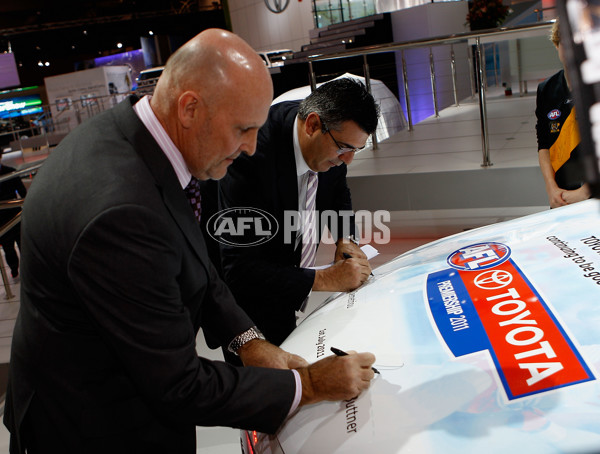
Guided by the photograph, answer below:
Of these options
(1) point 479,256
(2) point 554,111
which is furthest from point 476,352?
(2) point 554,111

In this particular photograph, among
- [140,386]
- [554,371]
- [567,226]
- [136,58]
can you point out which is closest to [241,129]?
[140,386]

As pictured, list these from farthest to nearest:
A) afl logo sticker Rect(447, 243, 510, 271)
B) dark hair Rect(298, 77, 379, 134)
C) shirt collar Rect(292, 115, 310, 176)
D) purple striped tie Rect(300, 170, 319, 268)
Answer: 1. purple striped tie Rect(300, 170, 319, 268)
2. shirt collar Rect(292, 115, 310, 176)
3. dark hair Rect(298, 77, 379, 134)
4. afl logo sticker Rect(447, 243, 510, 271)

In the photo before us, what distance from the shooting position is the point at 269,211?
1891 mm

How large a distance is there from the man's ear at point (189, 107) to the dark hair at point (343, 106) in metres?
0.85

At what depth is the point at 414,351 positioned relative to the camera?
4.11 ft

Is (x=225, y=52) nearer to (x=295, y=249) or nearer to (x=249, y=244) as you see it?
(x=249, y=244)

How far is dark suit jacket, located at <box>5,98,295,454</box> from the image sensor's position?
3.03ft

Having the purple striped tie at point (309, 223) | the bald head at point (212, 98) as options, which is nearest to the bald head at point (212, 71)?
the bald head at point (212, 98)

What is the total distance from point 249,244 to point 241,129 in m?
0.80

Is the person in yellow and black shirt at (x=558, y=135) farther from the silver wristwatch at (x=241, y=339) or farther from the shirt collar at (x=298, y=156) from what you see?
the silver wristwatch at (x=241, y=339)

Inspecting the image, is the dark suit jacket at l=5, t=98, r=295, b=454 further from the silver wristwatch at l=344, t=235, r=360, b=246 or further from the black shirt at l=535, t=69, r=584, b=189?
the black shirt at l=535, t=69, r=584, b=189

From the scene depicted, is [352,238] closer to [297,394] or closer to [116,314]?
[297,394]

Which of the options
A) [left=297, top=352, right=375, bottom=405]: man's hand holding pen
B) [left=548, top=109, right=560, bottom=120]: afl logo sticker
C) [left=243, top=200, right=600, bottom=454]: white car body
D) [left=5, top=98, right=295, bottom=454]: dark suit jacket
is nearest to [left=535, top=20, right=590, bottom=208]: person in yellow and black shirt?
[left=548, top=109, right=560, bottom=120]: afl logo sticker

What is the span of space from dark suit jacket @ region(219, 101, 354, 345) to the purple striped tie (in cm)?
8
